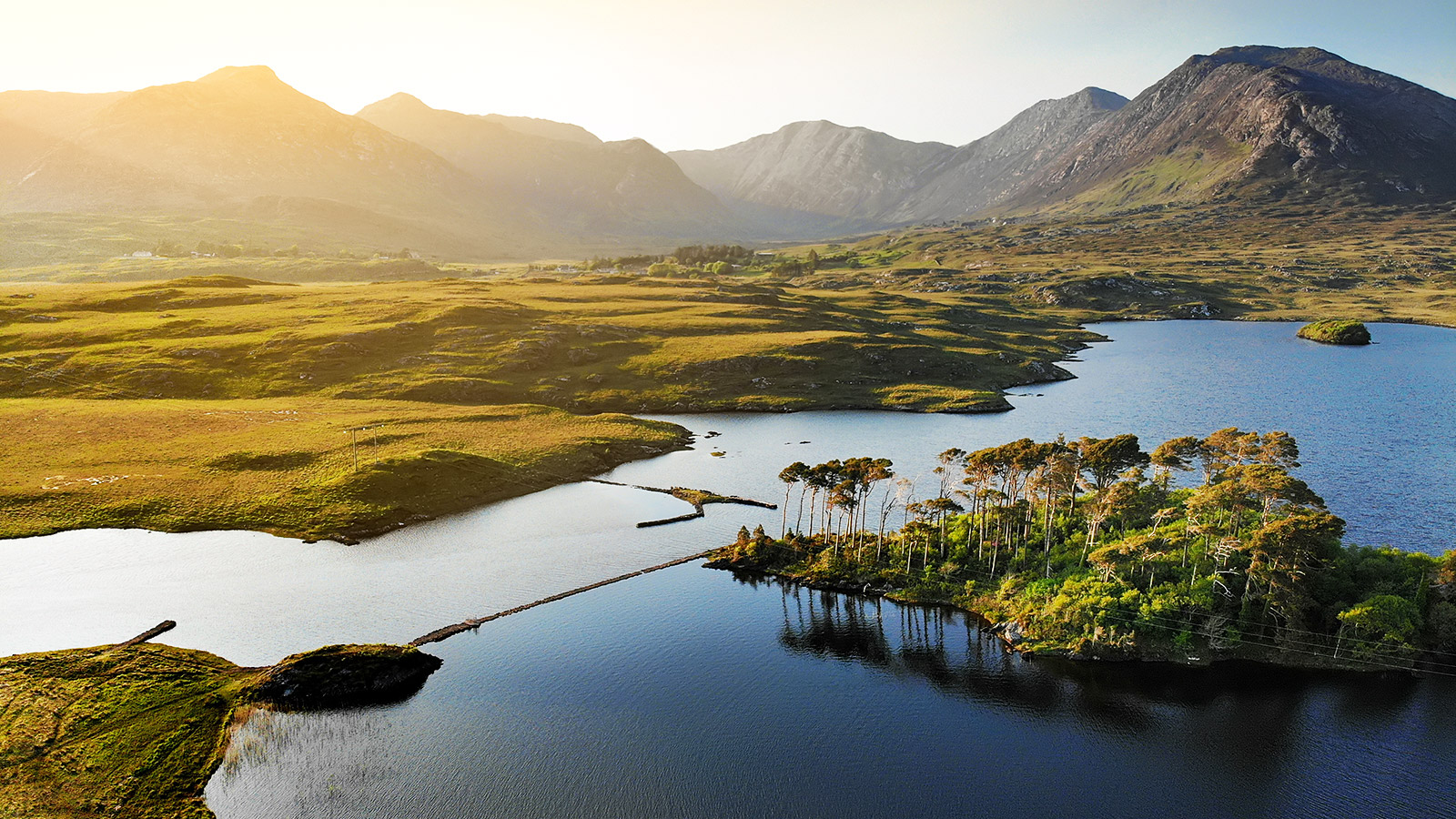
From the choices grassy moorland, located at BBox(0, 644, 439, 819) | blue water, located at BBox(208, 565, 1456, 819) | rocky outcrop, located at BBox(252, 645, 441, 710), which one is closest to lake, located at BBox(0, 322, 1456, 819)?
blue water, located at BBox(208, 565, 1456, 819)

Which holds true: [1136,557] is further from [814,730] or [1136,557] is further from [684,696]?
[684,696]

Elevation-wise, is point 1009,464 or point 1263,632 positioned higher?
point 1009,464

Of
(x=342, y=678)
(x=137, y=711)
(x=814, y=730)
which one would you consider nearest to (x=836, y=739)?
(x=814, y=730)

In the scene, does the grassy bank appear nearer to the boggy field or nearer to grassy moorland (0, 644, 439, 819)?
the boggy field

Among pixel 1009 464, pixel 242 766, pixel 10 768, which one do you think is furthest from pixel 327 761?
pixel 1009 464

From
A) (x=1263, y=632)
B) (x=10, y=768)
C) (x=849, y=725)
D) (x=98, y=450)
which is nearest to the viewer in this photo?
(x=10, y=768)

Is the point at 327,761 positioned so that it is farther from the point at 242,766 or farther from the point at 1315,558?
the point at 1315,558

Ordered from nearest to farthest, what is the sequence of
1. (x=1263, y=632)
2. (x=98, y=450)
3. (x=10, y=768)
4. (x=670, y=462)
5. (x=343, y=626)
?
(x=10, y=768)
(x=1263, y=632)
(x=343, y=626)
(x=98, y=450)
(x=670, y=462)
